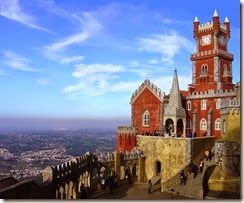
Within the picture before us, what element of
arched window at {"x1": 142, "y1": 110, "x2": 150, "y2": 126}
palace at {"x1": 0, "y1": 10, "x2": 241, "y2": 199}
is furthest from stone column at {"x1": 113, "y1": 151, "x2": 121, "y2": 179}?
arched window at {"x1": 142, "y1": 110, "x2": 150, "y2": 126}

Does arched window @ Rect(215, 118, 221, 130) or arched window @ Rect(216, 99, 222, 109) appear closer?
arched window @ Rect(215, 118, 221, 130)

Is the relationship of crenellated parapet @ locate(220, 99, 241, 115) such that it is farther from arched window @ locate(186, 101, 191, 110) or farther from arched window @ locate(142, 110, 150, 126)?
arched window @ locate(142, 110, 150, 126)

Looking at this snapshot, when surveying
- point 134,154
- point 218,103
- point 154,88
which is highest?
point 154,88

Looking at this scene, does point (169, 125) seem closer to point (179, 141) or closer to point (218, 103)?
point (218, 103)

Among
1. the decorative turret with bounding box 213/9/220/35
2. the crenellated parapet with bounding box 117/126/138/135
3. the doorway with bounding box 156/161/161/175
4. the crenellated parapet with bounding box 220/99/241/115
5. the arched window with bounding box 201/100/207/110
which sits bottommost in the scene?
the doorway with bounding box 156/161/161/175

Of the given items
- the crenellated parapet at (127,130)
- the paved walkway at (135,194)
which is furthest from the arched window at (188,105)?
the paved walkway at (135,194)

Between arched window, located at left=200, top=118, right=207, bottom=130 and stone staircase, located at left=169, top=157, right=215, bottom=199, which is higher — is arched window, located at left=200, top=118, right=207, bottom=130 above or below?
above

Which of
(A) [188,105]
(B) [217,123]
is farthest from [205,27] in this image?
(B) [217,123]

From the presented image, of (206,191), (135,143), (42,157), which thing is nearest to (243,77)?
(206,191)
